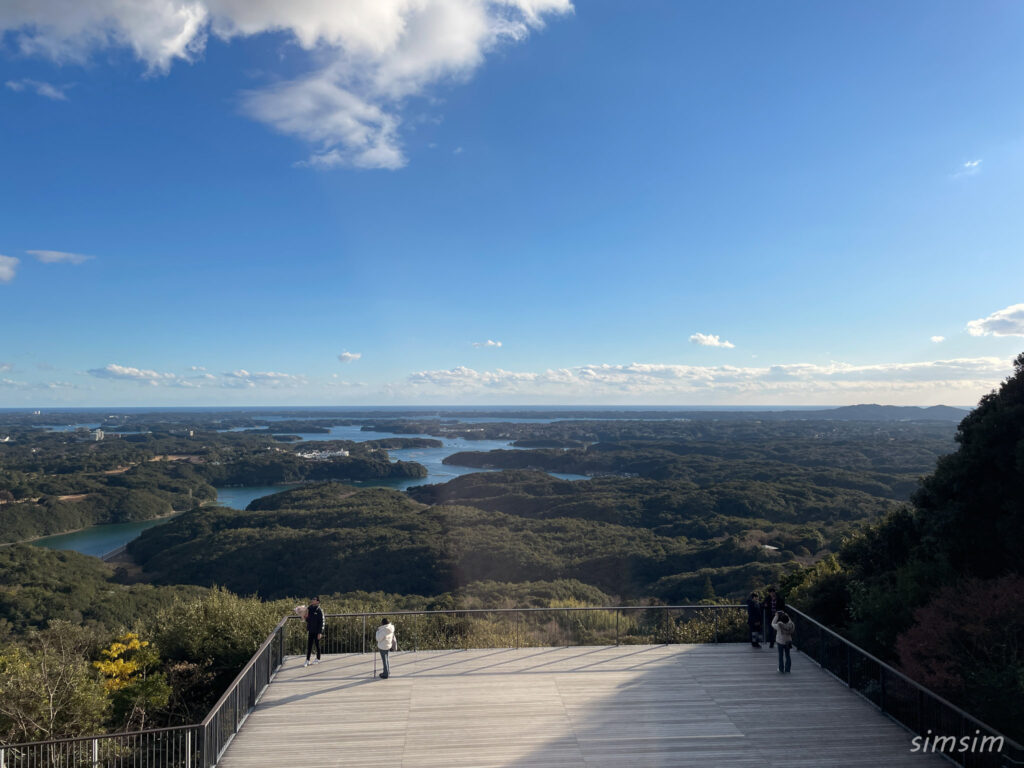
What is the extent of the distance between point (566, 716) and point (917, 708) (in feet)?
15.3

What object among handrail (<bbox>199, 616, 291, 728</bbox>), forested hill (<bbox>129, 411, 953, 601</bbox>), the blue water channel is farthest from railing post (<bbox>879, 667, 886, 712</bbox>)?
the blue water channel

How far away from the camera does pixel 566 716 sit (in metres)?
8.23

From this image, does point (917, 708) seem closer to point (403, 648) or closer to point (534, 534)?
point (403, 648)

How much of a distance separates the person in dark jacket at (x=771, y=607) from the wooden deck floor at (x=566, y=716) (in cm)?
78

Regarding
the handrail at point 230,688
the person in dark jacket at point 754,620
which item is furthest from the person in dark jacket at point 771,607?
the handrail at point 230,688

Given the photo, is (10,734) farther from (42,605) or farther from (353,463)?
(353,463)

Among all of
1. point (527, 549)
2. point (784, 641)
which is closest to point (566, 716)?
point (784, 641)

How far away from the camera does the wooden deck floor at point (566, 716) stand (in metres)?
7.13

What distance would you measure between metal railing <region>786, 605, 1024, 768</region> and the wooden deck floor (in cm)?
22

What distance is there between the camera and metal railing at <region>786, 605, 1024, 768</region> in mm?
6277

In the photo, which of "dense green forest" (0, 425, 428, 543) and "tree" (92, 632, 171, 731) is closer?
"tree" (92, 632, 171, 731)

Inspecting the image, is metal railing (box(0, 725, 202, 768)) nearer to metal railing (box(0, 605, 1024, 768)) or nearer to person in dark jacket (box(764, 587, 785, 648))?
metal railing (box(0, 605, 1024, 768))

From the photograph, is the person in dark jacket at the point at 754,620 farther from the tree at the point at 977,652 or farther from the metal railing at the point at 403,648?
the tree at the point at 977,652

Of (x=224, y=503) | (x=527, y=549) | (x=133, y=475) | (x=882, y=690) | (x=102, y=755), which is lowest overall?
(x=224, y=503)
